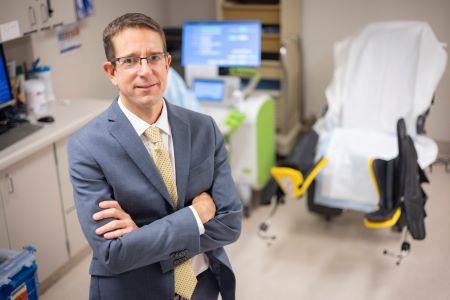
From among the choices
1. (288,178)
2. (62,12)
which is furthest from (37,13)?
(288,178)

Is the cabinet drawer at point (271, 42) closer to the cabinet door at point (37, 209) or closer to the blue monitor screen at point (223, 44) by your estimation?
the blue monitor screen at point (223, 44)

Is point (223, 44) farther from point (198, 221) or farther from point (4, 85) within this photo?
point (198, 221)

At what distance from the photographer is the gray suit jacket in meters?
1.38

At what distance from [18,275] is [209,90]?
1.82 m

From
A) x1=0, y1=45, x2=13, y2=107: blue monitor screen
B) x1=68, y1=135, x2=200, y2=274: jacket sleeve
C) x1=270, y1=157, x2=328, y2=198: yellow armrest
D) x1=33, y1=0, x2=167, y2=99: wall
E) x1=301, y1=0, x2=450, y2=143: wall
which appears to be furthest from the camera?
x1=301, y1=0, x2=450, y2=143: wall

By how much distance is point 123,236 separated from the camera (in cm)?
138

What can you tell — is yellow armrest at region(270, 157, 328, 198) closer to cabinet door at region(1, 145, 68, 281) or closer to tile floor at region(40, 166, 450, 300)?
tile floor at region(40, 166, 450, 300)

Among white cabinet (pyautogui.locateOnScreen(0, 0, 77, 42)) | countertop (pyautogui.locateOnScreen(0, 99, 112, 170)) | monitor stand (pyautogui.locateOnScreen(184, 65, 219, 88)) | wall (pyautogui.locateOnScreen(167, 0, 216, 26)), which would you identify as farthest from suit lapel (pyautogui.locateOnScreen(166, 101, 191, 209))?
wall (pyautogui.locateOnScreen(167, 0, 216, 26))

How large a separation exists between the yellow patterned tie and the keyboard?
1.44m

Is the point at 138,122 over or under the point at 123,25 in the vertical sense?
under

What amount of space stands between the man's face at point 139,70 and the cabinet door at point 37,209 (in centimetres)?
146

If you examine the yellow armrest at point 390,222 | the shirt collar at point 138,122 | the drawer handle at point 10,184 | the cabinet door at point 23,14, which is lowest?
the yellow armrest at point 390,222

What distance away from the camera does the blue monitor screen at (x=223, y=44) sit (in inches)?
137

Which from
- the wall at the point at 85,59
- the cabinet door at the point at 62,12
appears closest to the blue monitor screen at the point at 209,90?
the wall at the point at 85,59
